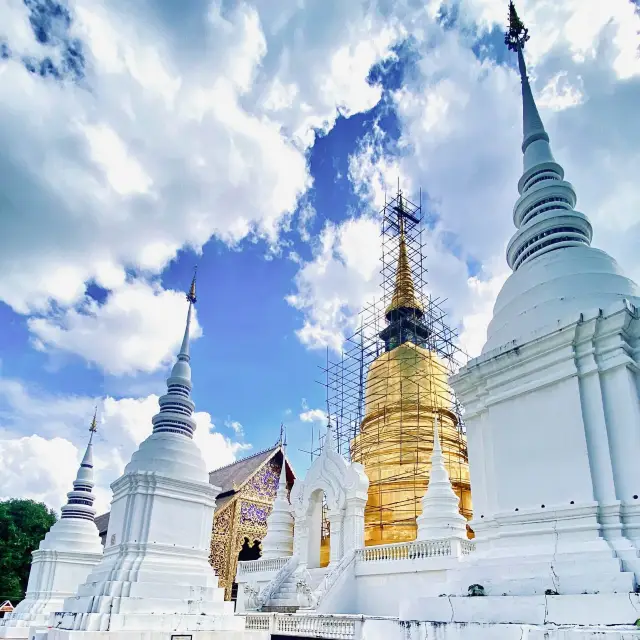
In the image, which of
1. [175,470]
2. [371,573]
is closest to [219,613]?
[175,470]

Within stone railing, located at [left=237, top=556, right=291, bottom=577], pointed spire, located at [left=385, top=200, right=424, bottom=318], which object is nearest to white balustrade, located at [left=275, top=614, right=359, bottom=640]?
stone railing, located at [left=237, top=556, right=291, bottom=577]

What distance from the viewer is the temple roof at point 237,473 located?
68.2ft

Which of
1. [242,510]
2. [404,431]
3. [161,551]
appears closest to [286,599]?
[161,551]

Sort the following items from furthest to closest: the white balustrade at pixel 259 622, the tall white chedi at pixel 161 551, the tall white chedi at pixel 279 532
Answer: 1. the tall white chedi at pixel 279 532
2. the white balustrade at pixel 259 622
3. the tall white chedi at pixel 161 551

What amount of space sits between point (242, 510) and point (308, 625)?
11.1 metres

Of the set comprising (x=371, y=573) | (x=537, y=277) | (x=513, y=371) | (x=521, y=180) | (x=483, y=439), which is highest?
(x=521, y=180)

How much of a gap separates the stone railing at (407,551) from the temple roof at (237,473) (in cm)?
828

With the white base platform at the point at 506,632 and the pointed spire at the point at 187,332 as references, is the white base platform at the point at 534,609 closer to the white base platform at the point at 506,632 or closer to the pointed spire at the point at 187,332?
the white base platform at the point at 506,632

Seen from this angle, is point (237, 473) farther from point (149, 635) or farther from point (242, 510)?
point (149, 635)

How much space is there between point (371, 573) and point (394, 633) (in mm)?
8281

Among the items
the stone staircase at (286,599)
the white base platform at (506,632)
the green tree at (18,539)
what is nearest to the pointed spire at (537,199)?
the white base platform at (506,632)

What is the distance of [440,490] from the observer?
1350 cm

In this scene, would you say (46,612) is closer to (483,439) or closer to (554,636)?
(483,439)

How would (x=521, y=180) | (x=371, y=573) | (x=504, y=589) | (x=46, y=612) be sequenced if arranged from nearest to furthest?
1. (x=504, y=589)
2. (x=521, y=180)
3. (x=371, y=573)
4. (x=46, y=612)
